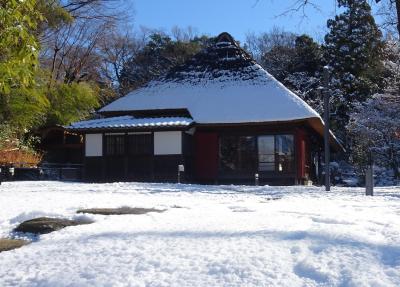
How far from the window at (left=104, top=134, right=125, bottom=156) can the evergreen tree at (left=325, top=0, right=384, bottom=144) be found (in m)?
18.3

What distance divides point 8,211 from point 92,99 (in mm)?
23521

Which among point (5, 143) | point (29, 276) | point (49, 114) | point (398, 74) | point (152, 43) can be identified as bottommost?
point (29, 276)

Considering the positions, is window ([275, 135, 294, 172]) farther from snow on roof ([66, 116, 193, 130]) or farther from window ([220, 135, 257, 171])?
snow on roof ([66, 116, 193, 130])

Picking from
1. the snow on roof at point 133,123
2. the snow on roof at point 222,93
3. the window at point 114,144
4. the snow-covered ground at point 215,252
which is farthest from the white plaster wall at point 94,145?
the snow-covered ground at point 215,252

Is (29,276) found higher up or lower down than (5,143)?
lower down

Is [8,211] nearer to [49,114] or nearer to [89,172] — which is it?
[89,172]

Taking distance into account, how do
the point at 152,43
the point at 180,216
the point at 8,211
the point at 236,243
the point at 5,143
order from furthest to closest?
the point at 152,43, the point at 5,143, the point at 8,211, the point at 180,216, the point at 236,243

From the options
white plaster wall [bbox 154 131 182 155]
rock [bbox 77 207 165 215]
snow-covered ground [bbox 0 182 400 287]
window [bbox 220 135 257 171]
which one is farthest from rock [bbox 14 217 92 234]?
window [bbox 220 135 257 171]

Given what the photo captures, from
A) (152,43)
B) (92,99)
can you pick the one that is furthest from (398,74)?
(152,43)

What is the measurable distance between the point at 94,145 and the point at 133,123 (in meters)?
1.95

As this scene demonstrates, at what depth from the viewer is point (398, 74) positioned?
2838cm

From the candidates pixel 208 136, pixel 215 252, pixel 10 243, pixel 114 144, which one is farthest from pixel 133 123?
pixel 215 252

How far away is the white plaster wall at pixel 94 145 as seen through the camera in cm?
2023

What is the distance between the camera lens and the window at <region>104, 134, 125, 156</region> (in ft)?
65.8
